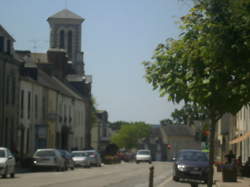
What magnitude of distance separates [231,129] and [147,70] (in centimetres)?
4388

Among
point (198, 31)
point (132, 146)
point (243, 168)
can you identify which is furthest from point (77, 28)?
point (198, 31)

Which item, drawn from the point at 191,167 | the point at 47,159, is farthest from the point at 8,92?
the point at 191,167

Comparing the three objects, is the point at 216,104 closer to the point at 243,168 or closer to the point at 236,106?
the point at 236,106

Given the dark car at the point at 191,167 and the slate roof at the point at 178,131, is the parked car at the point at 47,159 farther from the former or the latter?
the slate roof at the point at 178,131

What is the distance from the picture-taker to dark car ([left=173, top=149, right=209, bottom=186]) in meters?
32.8

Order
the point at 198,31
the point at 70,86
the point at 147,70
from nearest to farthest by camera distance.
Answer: the point at 198,31 < the point at 147,70 < the point at 70,86

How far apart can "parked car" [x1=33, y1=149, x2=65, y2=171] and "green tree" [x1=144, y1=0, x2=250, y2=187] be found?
87.3 feet

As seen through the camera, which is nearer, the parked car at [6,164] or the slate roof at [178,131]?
the parked car at [6,164]

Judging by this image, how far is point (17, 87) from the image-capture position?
2210 inches

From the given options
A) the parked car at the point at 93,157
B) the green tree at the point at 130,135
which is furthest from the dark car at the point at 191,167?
the green tree at the point at 130,135

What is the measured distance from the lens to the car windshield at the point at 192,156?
34.0m

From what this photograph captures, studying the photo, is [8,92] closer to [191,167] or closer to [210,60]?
[191,167]

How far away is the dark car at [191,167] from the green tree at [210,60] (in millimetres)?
14601

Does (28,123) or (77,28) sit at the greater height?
(77,28)
